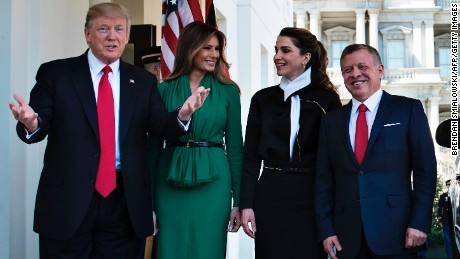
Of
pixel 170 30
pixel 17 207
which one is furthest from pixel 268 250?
pixel 170 30

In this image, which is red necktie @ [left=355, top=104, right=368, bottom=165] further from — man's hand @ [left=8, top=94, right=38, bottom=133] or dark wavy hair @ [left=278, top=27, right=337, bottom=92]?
man's hand @ [left=8, top=94, right=38, bottom=133]

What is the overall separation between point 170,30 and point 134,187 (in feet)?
8.90

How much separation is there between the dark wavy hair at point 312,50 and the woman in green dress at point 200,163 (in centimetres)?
43

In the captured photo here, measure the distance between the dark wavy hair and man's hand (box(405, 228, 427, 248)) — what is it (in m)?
1.04

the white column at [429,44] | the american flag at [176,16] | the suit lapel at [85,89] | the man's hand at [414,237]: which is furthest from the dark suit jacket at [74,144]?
the white column at [429,44]

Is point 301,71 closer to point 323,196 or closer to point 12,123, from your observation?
point 323,196

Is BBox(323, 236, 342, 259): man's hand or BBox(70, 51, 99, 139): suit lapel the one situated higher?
BBox(70, 51, 99, 139): suit lapel

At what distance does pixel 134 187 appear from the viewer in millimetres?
3527

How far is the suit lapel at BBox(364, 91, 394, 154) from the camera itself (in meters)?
3.81

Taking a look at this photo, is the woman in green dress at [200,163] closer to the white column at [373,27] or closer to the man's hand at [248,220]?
the man's hand at [248,220]

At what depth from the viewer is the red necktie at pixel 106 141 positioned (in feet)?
11.2

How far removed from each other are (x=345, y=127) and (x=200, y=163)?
818mm

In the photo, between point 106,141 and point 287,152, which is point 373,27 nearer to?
point 287,152

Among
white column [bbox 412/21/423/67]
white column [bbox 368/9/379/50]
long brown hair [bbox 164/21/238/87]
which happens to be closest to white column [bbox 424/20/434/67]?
white column [bbox 412/21/423/67]
